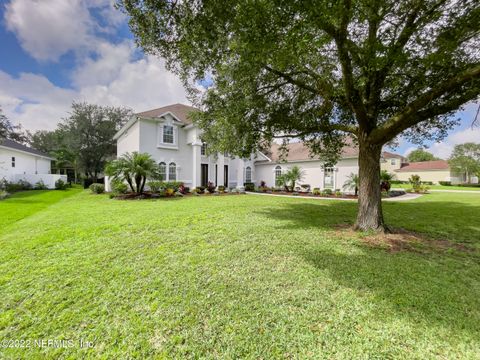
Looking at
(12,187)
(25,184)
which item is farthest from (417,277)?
(25,184)

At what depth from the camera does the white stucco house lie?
58.5 ft

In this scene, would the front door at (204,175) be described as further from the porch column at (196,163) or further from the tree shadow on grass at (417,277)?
the tree shadow on grass at (417,277)

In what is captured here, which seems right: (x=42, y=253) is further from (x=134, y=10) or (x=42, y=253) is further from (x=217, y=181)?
(x=217, y=181)

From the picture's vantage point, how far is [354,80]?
19.6 ft

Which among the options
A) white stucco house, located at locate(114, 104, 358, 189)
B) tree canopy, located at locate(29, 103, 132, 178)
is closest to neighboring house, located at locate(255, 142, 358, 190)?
white stucco house, located at locate(114, 104, 358, 189)

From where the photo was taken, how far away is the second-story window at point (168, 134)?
18.5 metres

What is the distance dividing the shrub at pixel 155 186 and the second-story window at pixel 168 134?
4.04 metres

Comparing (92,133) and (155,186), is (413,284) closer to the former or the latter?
(155,186)

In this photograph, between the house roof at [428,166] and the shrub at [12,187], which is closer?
the shrub at [12,187]

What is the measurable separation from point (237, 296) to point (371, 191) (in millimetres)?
5322

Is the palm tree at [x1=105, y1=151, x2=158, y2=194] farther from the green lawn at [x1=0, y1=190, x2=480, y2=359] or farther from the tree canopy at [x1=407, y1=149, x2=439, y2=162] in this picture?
the tree canopy at [x1=407, y1=149, x2=439, y2=162]

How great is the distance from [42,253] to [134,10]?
234 inches

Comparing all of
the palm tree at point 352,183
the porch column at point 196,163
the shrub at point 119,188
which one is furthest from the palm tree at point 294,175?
the shrub at point 119,188

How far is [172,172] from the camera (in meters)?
19.1
